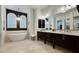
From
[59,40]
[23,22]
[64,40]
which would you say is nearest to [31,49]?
[59,40]

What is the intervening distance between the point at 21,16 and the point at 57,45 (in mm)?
3053

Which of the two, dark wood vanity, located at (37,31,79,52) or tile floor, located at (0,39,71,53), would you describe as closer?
dark wood vanity, located at (37,31,79,52)

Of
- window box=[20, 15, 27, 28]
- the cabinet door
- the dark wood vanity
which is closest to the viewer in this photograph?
the dark wood vanity

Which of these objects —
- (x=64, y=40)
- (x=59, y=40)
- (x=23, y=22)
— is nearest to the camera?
(x=64, y=40)

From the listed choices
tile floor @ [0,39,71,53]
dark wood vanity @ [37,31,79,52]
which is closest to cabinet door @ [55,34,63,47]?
dark wood vanity @ [37,31,79,52]

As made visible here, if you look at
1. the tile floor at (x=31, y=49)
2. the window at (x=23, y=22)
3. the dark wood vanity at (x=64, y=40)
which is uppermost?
the window at (x=23, y=22)

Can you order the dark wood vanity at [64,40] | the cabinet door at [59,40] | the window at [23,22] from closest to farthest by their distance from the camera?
the dark wood vanity at [64,40] < the cabinet door at [59,40] < the window at [23,22]

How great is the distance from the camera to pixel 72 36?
80.7 inches

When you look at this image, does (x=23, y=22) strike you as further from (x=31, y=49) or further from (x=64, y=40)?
(x=64, y=40)

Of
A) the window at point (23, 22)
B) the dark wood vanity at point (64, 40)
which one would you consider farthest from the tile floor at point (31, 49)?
the window at point (23, 22)

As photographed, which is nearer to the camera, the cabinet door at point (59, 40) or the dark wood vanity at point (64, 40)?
the dark wood vanity at point (64, 40)

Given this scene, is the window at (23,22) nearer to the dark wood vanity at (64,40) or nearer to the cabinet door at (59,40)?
the dark wood vanity at (64,40)

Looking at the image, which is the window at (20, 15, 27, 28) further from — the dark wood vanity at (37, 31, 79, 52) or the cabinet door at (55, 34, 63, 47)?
the cabinet door at (55, 34, 63, 47)
